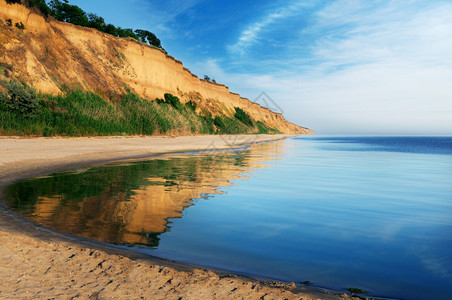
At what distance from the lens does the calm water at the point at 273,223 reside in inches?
183

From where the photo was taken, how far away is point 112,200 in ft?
28.5

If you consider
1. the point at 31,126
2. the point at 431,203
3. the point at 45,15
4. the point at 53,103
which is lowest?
the point at 431,203

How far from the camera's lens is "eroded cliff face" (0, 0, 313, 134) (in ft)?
99.1

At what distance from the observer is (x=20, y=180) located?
36.9 ft

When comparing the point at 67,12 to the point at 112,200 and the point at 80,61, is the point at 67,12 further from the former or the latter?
the point at 112,200

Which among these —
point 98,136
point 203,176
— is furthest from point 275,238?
point 98,136

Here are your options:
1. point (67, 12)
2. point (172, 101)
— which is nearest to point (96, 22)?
Answer: point (67, 12)

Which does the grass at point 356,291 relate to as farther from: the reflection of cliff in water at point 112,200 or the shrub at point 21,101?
the shrub at point 21,101

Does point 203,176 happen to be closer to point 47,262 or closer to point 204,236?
point 204,236

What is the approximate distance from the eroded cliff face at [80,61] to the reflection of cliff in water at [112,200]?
2156cm

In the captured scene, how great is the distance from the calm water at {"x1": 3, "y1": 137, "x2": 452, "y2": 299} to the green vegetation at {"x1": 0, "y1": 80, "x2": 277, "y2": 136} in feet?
47.3

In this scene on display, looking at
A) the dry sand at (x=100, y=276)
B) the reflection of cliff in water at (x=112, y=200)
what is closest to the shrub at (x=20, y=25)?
the reflection of cliff in water at (x=112, y=200)

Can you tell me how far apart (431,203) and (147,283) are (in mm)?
9480

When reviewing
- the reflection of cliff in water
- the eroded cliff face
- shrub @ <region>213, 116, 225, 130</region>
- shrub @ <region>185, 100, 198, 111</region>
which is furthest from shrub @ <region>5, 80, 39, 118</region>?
shrub @ <region>213, 116, 225, 130</region>
